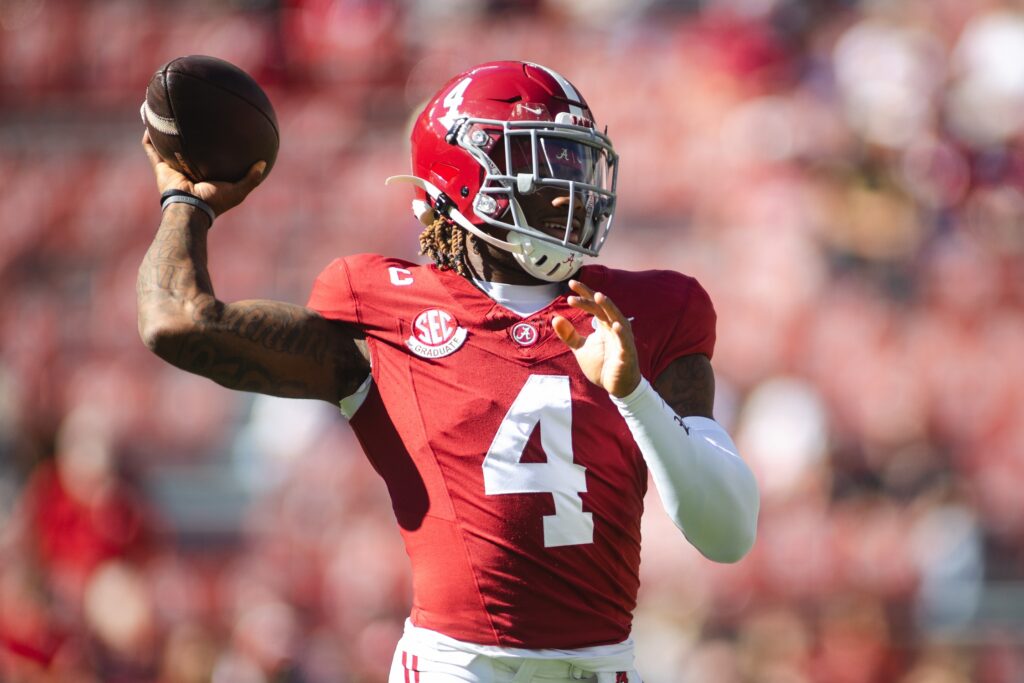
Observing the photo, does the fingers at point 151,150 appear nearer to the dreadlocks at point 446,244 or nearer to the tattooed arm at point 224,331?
the tattooed arm at point 224,331

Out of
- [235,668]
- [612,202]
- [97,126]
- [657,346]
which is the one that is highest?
[97,126]

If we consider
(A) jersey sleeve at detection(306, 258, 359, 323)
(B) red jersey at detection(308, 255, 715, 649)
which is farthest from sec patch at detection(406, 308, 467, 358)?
(A) jersey sleeve at detection(306, 258, 359, 323)

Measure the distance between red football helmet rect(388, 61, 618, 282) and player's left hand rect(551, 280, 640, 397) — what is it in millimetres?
281

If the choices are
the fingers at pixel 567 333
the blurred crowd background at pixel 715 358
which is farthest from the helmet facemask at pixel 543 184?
the blurred crowd background at pixel 715 358

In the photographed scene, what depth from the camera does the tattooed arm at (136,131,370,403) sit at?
90.0 inches

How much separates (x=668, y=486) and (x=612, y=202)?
23.4 inches

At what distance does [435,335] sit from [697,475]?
21.4 inches

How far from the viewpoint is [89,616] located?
6.61 meters

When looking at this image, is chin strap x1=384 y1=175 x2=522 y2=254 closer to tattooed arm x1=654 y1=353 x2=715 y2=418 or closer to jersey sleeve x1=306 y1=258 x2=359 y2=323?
jersey sleeve x1=306 y1=258 x2=359 y2=323

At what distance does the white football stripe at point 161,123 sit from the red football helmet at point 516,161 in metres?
0.45

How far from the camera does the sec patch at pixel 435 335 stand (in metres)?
2.37

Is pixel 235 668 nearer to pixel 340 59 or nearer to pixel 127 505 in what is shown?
pixel 127 505

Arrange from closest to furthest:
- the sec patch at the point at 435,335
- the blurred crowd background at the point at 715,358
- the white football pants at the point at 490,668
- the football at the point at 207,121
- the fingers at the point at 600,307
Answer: the fingers at the point at 600,307 < the white football pants at the point at 490,668 < the sec patch at the point at 435,335 < the football at the point at 207,121 < the blurred crowd background at the point at 715,358

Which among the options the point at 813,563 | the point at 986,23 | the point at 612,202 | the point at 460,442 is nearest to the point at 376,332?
the point at 460,442
